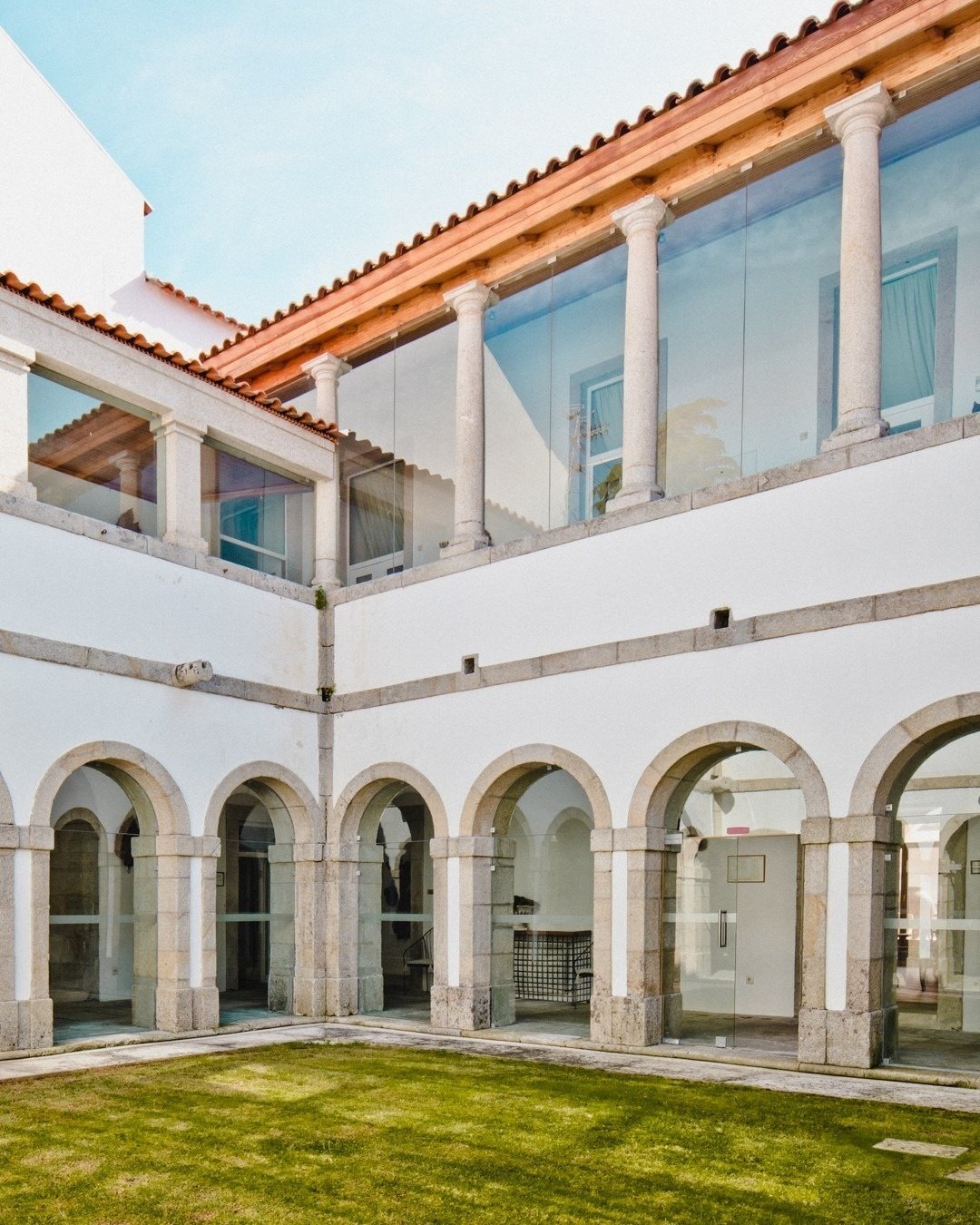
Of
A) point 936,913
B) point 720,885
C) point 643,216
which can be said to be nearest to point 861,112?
point 643,216

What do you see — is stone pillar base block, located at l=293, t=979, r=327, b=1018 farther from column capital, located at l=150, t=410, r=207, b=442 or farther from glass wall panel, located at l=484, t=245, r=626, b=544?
column capital, located at l=150, t=410, r=207, b=442

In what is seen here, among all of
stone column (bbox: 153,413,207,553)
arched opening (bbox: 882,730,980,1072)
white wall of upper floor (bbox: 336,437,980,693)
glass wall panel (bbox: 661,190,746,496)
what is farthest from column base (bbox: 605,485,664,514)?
stone column (bbox: 153,413,207,553)

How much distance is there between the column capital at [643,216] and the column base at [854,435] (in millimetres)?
3190

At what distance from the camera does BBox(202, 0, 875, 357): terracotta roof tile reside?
10430 mm

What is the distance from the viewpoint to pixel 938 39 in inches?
395

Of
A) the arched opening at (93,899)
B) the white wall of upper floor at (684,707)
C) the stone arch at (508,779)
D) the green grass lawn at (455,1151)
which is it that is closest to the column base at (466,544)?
the white wall of upper floor at (684,707)

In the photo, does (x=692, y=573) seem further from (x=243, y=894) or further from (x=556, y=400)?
(x=243, y=894)

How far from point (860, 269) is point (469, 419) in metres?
4.75

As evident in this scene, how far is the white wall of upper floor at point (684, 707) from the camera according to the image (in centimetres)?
955

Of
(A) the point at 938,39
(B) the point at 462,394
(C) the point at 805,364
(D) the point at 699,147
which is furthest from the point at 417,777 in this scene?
(A) the point at 938,39

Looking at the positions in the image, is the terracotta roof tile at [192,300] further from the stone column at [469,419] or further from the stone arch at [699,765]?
the stone arch at [699,765]

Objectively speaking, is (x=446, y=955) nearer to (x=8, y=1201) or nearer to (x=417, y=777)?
(x=417, y=777)

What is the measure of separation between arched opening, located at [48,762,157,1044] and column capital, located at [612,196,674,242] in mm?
8394

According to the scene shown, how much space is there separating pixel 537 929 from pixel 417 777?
2248 millimetres
